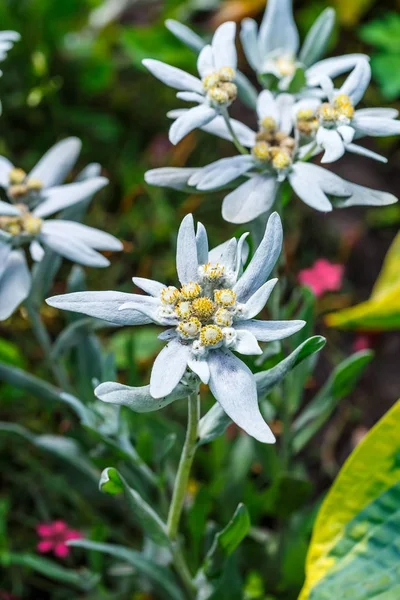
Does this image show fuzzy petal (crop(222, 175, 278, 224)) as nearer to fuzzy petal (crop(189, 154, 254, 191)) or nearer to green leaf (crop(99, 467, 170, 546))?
fuzzy petal (crop(189, 154, 254, 191))

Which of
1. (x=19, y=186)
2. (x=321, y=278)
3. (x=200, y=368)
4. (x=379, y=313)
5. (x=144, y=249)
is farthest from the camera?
(x=144, y=249)

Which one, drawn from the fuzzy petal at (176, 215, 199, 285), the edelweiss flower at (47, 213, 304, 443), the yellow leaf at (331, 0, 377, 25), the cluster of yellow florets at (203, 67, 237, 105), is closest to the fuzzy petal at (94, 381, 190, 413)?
the edelweiss flower at (47, 213, 304, 443)

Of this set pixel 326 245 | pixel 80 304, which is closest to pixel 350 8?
pixel 326 245

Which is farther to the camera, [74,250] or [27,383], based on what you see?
[27,383]

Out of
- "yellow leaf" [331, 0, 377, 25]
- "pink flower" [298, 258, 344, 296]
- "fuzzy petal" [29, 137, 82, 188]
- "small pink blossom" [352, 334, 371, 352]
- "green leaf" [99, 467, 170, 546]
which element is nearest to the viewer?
"green leaf" [99, 467, 170, 546]

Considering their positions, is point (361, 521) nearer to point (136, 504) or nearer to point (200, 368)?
point (136, 504)

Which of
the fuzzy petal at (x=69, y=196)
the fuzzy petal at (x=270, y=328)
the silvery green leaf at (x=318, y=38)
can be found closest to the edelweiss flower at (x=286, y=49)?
the silvery green leaf at (x=318, y=38)

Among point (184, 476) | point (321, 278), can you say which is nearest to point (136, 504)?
point (184, 476)
